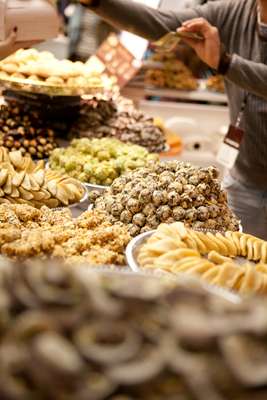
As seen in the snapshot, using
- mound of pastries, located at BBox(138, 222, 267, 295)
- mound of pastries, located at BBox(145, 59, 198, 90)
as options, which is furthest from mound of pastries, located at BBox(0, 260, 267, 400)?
mound of pastries, located at BBox(145, 59, 198, 90)

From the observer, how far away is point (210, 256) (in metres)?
1.43

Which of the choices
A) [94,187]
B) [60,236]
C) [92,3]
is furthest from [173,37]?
[60,236]

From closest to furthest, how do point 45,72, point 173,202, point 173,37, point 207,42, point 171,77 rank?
1. point 173,202
2. point 207,42
3. point 173,37
4. point 45,72
5. point 171,77

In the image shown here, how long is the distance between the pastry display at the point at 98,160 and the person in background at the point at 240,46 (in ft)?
2.09

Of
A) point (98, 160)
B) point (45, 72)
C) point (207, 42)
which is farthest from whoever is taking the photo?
point (45, 72)

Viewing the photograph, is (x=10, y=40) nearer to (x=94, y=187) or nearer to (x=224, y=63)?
(x=94, y=187)

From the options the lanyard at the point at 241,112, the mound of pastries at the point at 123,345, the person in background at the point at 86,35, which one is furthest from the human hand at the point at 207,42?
the person in background at the point at 86,35

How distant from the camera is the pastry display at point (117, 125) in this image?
298 cm

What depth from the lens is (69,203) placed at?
2.04 m

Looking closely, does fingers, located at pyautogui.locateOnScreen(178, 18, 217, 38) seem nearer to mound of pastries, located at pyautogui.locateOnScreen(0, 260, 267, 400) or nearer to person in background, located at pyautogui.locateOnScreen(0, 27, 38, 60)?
person in background, located at pyautogui.locateOnScreen(0, 27, 38, 60)

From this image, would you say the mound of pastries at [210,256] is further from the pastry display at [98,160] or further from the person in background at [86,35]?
the person in background at [86,35]

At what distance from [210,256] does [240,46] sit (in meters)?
1.85

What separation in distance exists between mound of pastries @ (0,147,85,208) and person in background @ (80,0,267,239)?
1.02 m

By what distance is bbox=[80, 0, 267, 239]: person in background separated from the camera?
113 inches
